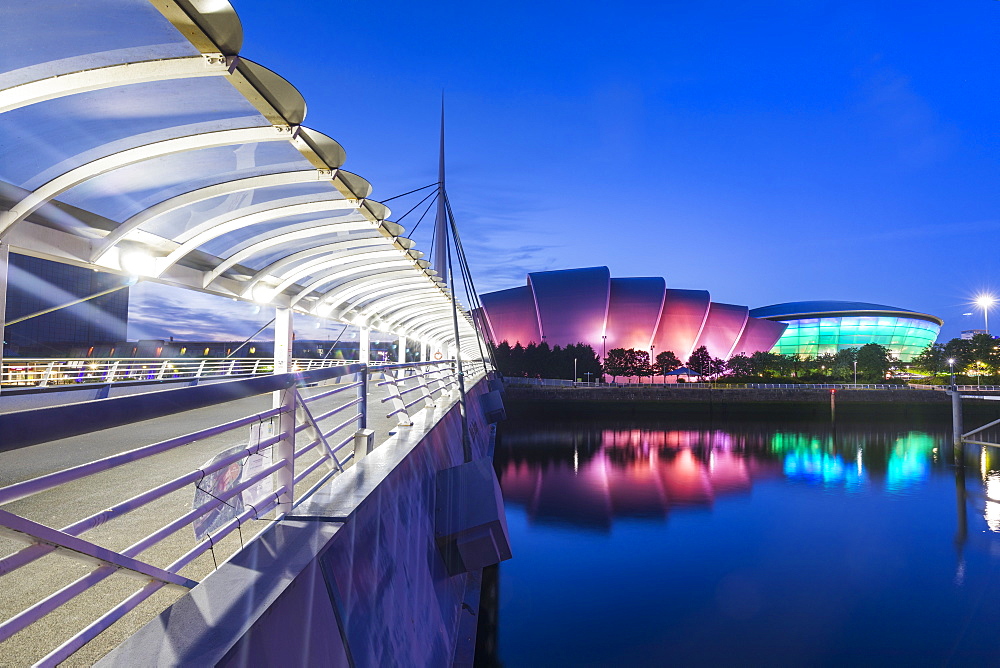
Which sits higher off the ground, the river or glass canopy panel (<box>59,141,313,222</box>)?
glass canopy panel (<box>59,141,313,222</box>)

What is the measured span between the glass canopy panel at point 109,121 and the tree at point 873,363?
249 feet

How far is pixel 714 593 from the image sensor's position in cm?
1155

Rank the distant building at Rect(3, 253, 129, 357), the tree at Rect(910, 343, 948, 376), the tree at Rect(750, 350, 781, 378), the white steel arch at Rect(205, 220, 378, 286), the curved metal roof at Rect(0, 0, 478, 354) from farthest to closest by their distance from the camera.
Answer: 1. the tree at Rect(910, 343, 948, 376)
2. the tree at Rect(750, 350, 781, 378)
3. the distant building at Rect(3, 253, 129, 357)
4. the white steel arch at Rect(205, 220, 378, 286)
5. the curved metal roof at Rect(0, 0, 478, 354)

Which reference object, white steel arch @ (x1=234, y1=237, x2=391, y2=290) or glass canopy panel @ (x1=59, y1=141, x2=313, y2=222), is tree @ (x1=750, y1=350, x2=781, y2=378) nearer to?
white steel arch @ (x1=234, y1=237, x2=391, y2=290)

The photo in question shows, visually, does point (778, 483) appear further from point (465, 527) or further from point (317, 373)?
point (317, 373)

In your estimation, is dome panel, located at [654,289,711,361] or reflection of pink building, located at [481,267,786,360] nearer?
reflection of pink building, located at [481,267,786,360]

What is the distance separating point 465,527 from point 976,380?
78.1 metres

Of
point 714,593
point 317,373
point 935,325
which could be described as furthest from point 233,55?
point 935,325

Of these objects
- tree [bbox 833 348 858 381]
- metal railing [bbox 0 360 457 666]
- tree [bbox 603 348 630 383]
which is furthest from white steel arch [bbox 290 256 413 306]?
tree [bbox 833 348 858 381]

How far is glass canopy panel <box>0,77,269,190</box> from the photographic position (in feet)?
11.6

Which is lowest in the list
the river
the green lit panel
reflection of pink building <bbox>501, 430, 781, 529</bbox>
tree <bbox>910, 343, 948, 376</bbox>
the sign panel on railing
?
the river

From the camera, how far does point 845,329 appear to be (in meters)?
81.9

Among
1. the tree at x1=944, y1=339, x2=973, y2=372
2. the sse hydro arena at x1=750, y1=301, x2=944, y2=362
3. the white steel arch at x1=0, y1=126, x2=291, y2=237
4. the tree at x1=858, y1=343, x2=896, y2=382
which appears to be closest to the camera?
the white steel arch at x1=0, y1=126, x2=291, y2=237

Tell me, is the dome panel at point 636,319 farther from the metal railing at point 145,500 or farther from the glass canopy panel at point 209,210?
the metal railing at point 145,500
